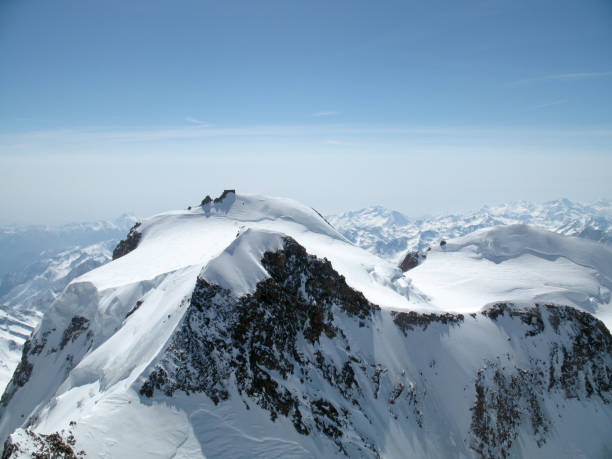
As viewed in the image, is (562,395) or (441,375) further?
(562,395)

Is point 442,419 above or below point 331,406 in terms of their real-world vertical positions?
below

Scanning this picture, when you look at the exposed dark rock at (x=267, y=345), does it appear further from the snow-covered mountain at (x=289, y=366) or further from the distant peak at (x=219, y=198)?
the distant peak at (x=219, y=198)

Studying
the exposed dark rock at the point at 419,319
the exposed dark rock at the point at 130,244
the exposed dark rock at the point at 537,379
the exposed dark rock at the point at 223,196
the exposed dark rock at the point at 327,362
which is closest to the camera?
the exposed dark rock at the point at 327,362

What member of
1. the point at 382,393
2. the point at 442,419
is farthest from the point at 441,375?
the point at 382,393

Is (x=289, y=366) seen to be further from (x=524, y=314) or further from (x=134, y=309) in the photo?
(x=524, y=314)

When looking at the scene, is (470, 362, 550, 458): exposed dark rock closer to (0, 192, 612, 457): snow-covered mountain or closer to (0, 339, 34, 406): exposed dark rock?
(0, 192, 612, 457): snow-covered mountain

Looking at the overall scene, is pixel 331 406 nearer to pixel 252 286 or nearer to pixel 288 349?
pixel 288 349

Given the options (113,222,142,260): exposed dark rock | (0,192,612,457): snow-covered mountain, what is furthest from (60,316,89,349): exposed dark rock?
(113,222,142,260): exposed dark rock

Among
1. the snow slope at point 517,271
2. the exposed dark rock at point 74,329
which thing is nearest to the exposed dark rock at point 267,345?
the exposed dark rock at point 74,329
